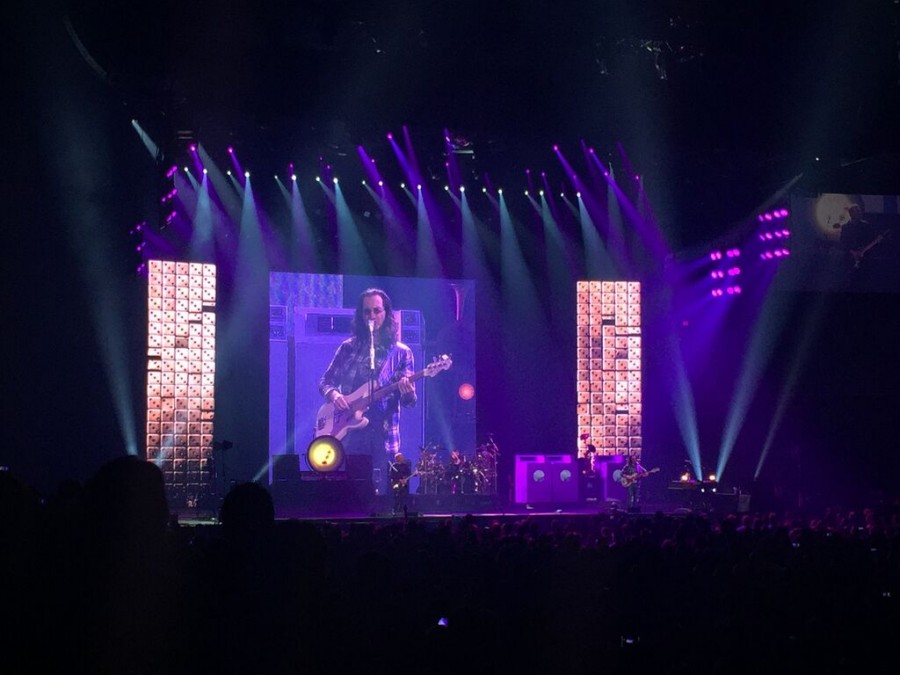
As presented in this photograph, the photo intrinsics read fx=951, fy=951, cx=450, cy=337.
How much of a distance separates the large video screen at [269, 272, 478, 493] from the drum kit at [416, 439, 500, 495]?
12.2 inches

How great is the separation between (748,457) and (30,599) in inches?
796

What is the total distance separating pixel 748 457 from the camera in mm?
20938

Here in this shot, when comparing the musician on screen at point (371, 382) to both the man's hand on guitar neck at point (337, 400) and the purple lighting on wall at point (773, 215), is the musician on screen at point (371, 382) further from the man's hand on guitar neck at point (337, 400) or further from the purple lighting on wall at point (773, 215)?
the purple lighting on wall at point (773, 215)

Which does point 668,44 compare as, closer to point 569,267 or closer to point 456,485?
point 569,267

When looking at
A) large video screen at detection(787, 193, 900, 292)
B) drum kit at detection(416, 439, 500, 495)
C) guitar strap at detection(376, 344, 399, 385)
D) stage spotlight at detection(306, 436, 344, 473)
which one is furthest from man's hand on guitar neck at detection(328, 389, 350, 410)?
large video screen at detection(787, 193, 900, 292)

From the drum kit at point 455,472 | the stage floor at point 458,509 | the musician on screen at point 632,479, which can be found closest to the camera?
the stage floor at point 458,509

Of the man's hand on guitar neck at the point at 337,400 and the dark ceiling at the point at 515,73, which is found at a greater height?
the dark ceiling at the point at 515,73

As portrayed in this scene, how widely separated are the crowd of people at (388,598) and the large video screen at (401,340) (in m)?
11.3

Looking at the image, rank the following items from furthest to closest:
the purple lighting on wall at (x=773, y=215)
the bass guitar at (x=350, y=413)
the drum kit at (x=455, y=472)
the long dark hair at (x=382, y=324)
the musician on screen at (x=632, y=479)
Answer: the long dark hair at (x=382, y=324) < the bass guitar at (x=350, y=413) < the drum kit at (x=455, y=472) < the musician on screen at (x=632, y=479) < the purple lighting on wall at (x=773, y=215)

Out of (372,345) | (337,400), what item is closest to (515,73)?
(372,345)

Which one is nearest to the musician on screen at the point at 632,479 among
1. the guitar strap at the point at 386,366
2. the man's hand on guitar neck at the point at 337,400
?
the guitar strap at the point at 386,366

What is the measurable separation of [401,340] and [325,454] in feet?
10.6

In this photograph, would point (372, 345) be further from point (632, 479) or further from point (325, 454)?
point (632, 479)

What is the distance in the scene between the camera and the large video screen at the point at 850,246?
→ 66.0 feet
